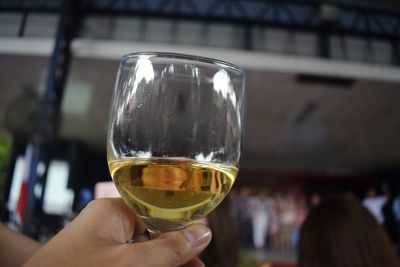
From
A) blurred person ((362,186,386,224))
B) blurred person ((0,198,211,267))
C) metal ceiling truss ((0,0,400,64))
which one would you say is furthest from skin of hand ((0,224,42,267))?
blurred person ((362,186,386,224))

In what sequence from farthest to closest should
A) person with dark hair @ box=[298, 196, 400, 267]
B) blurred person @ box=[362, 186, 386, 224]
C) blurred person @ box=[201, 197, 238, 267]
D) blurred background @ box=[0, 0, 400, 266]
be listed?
blurred person @ box=[362, 186, 386, 224], blurred background @ box=[0, 0, 400, 266], blurred person @ box=[201, 197, 238, 267], person with dark hair @ box=[298, 196, 400, 267]

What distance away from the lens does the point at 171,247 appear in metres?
0.30

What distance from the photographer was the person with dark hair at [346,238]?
0.79 meters

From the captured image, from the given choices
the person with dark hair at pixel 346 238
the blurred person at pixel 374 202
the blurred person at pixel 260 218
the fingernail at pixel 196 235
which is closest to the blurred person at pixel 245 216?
the blurred person at pixel 260 218

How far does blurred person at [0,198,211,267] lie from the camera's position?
286 millimetres

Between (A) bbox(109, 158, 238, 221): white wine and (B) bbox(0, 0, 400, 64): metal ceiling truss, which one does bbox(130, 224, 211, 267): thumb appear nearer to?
(A) bbox(109, 158, 238, 221): white wine

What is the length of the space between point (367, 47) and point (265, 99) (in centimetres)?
122

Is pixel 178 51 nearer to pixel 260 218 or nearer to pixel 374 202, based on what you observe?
pixel 260 218

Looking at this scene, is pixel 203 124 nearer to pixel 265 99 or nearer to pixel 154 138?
pixel 154 138

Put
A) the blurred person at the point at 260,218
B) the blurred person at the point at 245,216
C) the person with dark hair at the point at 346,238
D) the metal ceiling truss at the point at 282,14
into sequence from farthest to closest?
the blurred person at the point at 260,218, the blurred person at the point at 245,216, the metal ceiling truss at the point at 282,14, the person with dark hair at the point at 346,238

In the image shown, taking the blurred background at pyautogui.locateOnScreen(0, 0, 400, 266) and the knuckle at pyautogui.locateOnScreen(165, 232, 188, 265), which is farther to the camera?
the blurred background at pyautogui.locateOnScreen(0, 0, 400, 266)

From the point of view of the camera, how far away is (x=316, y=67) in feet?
11.1

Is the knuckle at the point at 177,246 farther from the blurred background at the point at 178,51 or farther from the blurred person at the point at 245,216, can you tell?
the blurred person at the point at 245,216

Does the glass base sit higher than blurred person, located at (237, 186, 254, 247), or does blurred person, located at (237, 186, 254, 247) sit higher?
the glass base
